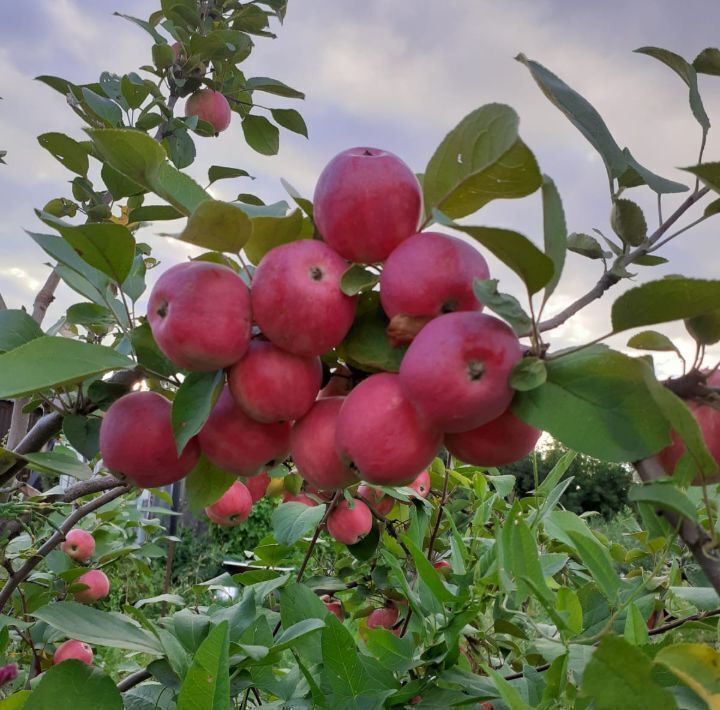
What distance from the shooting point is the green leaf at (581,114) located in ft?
1.71

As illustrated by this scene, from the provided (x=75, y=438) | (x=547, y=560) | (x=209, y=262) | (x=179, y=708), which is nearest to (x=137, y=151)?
(x=209, y=262)

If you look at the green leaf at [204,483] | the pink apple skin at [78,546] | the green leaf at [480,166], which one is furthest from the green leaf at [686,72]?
the pink apple skin at [78,546]

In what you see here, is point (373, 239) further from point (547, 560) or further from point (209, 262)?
point (547, 560)

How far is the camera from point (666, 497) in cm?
40

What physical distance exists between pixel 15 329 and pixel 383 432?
1.52 feet

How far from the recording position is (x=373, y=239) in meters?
0.53

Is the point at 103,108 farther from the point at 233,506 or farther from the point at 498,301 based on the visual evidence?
the point at 498,301

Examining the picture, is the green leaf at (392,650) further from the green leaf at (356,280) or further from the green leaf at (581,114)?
the green leaf at (581,114)

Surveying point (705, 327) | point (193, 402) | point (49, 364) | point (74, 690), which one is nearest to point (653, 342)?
point (705, 327)

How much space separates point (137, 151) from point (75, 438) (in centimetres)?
36

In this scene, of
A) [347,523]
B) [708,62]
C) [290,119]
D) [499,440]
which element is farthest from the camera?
[290,119]

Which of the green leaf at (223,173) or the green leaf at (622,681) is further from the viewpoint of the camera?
the green leaf at (223,173)

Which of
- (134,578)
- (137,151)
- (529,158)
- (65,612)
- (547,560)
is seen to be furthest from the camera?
(134,578)

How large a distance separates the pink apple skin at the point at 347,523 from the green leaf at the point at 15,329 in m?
0.63
